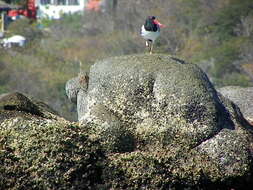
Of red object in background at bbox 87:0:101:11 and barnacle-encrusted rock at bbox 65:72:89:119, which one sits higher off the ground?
barnacle-encrusted rock at bbox 65:72:89:119

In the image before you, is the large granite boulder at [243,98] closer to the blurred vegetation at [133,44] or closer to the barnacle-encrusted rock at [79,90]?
the barnacle-encrusted rock at [79,90]

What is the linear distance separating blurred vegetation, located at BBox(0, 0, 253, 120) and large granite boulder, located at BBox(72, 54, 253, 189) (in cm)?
1946

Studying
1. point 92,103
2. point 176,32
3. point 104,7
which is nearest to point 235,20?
point 176,32

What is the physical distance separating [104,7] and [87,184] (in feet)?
149

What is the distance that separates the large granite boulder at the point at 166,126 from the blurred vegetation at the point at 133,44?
19458 millimetres

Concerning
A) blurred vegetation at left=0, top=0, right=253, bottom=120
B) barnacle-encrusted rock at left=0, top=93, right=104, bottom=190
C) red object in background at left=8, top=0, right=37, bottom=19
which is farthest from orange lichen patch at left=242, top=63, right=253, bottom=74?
red object in background at left=8, top=0, right=37, bottom=19

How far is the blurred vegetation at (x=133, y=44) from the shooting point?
33.1m

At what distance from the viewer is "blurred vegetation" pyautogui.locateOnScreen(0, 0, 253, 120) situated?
109ft

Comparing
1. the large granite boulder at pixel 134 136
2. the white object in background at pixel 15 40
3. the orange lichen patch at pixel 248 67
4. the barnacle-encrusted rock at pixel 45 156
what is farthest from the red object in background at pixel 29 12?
the barnacle-encrusted rock at pixel 45 156

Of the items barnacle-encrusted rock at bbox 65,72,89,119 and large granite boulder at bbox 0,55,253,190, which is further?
barnacle-encrusted rock at bbox 65,72,89,119

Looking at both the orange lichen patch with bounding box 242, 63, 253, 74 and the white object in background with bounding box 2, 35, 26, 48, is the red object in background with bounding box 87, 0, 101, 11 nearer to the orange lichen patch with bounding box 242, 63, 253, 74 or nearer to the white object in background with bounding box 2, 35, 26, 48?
the white object in background with bounding box 2, 35, 26, 48

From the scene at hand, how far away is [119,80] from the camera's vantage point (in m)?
8.45

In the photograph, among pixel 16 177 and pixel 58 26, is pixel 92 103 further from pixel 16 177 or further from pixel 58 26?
pixel 58 26

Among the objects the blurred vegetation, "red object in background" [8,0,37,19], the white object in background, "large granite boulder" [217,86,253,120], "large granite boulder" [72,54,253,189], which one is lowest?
"red object in background" [8,0,37,19]
